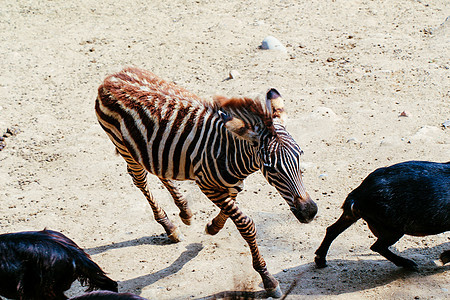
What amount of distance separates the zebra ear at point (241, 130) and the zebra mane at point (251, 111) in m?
0.06

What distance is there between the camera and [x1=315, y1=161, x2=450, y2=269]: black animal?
15.5 ft

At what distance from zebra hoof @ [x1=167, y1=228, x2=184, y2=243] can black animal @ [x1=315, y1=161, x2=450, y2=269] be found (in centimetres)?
213

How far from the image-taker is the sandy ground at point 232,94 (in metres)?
5.46

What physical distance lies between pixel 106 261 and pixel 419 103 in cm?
556

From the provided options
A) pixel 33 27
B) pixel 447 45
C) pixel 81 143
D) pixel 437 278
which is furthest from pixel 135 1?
pixel 437 278

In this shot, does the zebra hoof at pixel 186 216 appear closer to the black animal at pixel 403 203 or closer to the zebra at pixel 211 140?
the zebra at pixel 211 140

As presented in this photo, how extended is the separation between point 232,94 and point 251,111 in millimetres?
4131

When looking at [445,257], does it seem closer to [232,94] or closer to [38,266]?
[38,266]

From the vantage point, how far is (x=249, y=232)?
5.01 m

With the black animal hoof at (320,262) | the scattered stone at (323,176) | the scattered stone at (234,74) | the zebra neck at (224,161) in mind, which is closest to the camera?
the zebra neck at (224,161)

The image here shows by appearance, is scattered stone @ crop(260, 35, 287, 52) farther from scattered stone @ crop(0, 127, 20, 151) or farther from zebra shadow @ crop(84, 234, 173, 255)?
zebra shadow @ crop(84, 234, 173, 255)

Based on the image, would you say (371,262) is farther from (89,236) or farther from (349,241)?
(89,236)

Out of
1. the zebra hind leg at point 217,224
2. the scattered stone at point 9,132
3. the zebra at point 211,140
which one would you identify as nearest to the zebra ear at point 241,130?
the zebra at point 211,140

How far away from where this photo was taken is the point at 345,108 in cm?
821
